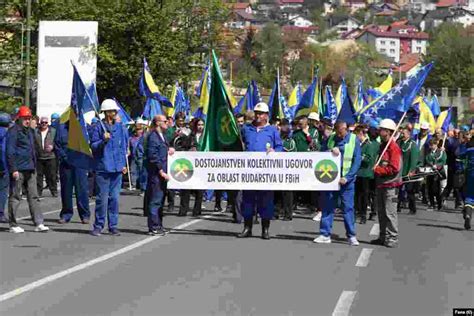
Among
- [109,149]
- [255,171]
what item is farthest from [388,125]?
[109,149]

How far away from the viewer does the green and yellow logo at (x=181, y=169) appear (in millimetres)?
16062

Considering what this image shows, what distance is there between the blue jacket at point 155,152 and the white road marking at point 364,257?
11.3 feet

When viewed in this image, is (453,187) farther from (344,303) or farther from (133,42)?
(133,42)

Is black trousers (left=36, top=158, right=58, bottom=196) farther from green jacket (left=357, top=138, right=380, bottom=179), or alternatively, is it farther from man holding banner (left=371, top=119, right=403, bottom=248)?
man holding banner (left=371, top=119, right=403, bottom=248)

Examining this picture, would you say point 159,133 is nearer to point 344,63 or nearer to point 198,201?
point 198,201

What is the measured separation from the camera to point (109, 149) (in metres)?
15.3

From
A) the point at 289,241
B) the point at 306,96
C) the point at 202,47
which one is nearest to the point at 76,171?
the point at 289,241

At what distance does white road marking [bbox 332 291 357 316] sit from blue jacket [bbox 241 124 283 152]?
5120 millimetres

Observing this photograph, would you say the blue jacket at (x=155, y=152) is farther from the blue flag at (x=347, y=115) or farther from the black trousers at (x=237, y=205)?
the blue flag at (x=347, y=115)

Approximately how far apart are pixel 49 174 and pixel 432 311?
49.5 feet

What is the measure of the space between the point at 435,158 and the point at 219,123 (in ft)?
31.2

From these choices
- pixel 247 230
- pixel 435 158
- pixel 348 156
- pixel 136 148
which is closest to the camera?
pixel 348 156

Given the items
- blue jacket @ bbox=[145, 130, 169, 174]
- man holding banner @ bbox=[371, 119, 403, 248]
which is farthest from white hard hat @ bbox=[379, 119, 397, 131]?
blue jacket @ bbox=[145, 130, 169, 174]

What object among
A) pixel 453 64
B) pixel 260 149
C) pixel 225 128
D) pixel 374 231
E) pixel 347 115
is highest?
pixel 453 64
